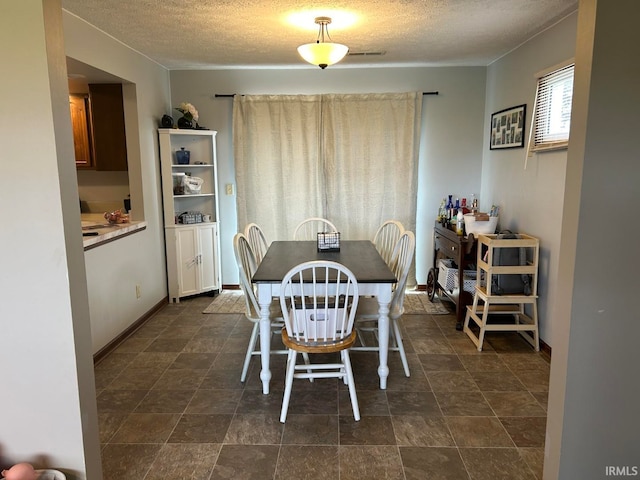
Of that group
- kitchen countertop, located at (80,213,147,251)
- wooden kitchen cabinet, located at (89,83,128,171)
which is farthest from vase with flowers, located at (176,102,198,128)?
kitchen countertop, located at (80,213,147,251)

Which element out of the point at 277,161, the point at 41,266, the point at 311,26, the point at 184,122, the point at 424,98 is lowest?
the point at 41,266

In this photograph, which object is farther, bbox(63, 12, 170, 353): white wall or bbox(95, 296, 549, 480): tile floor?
bbox(63, 12, 170, 353): white wall

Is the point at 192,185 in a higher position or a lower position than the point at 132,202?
higher

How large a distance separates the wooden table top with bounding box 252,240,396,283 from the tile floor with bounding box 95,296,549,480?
2.33 ft

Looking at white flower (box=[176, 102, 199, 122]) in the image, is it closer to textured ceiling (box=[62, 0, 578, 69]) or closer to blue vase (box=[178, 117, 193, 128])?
blue vase (box=[178, 117, 193, 128])

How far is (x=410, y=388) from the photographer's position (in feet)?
8.77

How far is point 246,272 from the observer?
2803mm

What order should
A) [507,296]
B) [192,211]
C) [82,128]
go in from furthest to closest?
[192,211] < [82,128] < [507,296]

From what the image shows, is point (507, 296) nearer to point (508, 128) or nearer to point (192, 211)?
point (508, 128)

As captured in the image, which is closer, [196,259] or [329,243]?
[329,243]

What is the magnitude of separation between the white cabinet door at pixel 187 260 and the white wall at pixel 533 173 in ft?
9.80

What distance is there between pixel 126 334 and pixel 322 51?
103 inches

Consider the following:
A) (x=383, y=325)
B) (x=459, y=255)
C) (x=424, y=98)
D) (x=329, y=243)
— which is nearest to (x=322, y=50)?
(x=329, y=243)

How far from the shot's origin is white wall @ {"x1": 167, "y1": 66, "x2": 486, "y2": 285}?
4520 millimetres
